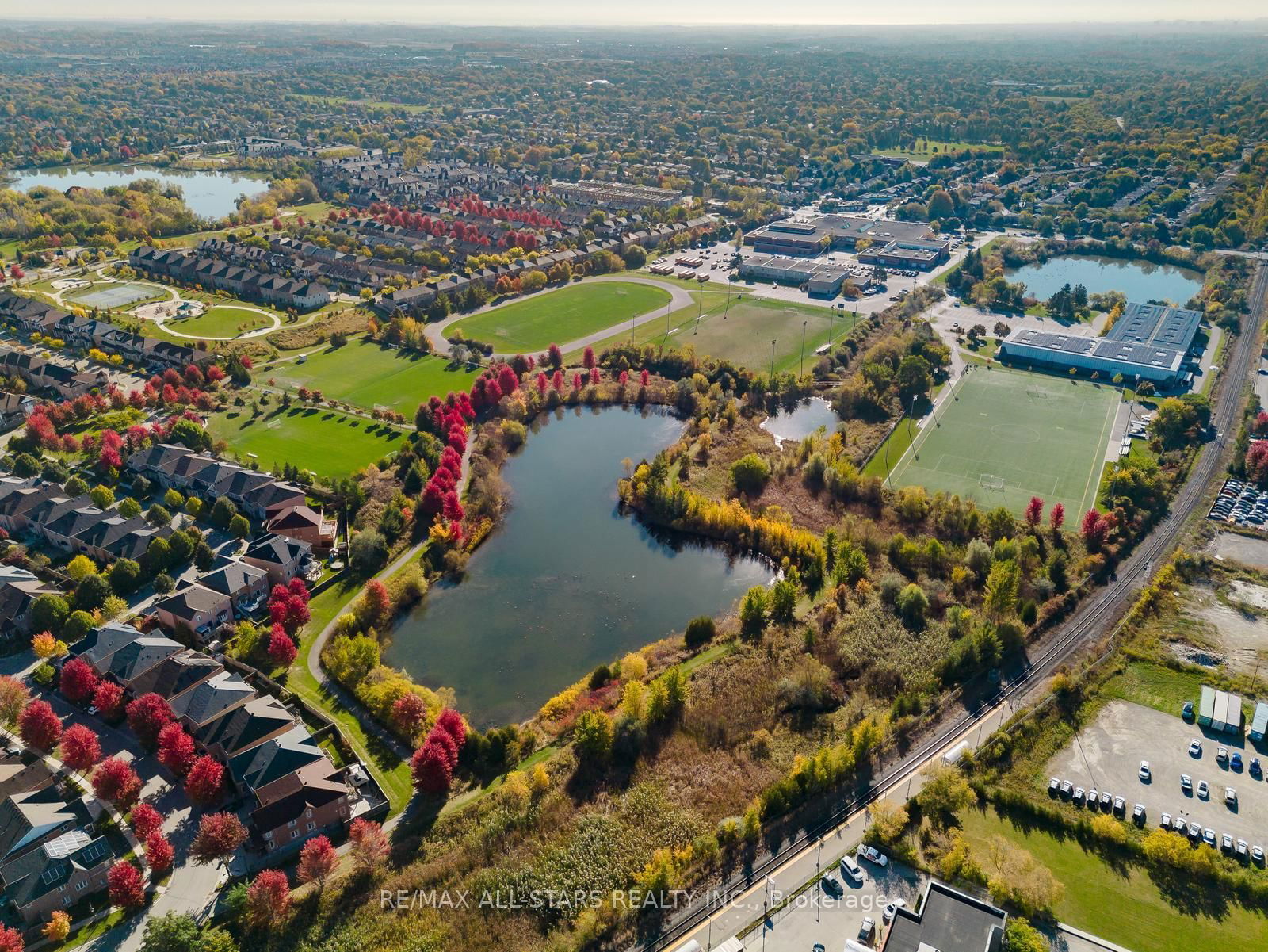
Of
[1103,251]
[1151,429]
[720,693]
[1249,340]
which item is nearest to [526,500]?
[720,693]

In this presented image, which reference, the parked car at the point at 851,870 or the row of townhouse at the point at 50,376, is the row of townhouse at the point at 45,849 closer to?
the parked car at the point at 851,870

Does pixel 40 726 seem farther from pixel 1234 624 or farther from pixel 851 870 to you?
pixel 1234 624

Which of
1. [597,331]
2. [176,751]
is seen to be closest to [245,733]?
[176,751]

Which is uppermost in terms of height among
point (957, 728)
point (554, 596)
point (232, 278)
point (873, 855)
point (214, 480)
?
point (232, 278)

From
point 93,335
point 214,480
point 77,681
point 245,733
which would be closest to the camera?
point 245,733

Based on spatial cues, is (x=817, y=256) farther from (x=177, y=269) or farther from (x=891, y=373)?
(x=177, y=269)

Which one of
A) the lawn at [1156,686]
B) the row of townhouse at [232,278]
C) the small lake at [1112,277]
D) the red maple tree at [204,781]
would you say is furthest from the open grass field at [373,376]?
the small lake at [1112,277]
